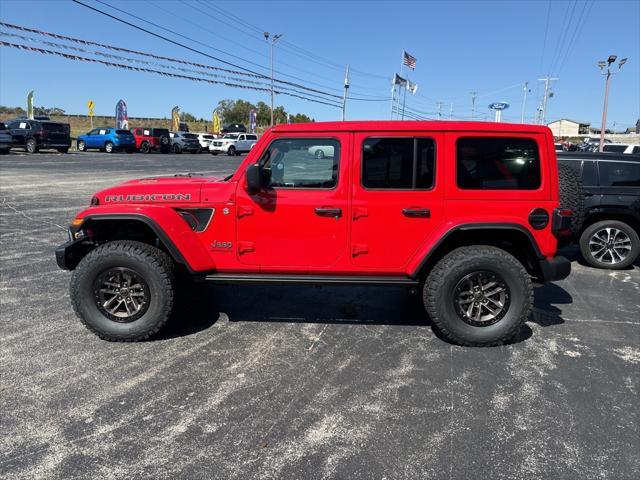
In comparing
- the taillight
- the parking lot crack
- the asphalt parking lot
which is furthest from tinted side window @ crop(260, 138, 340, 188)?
the parking lot crack

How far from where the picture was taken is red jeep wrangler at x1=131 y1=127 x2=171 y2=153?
36.3 meters

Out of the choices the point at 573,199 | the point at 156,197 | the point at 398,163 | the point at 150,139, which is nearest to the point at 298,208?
the point at 398,163

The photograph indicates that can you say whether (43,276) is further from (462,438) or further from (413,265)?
(462,438)

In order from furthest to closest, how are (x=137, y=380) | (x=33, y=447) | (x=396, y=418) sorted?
(x=137, y=380), (x=396, y=418), (x=33, y=447)

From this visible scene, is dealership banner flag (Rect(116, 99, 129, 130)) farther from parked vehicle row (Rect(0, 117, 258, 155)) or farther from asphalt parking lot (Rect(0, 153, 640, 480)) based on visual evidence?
asphalt parking lot (Rect(0, 153, 640, 480))

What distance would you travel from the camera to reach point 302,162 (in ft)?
13.7

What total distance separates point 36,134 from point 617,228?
3081 cm

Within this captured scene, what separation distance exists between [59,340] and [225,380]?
1.72 metres

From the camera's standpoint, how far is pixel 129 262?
13.4 ft

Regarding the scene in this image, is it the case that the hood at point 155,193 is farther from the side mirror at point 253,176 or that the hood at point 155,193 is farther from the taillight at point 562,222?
the taillight at point 562,222

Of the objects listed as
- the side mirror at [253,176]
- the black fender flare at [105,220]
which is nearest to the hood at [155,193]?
the black fender flare at [105,220]

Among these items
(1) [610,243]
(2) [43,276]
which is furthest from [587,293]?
(2) [43,276]

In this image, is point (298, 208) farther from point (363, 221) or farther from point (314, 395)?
point (314, 395)

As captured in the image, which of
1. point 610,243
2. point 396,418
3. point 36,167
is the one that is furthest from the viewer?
point 36,167
